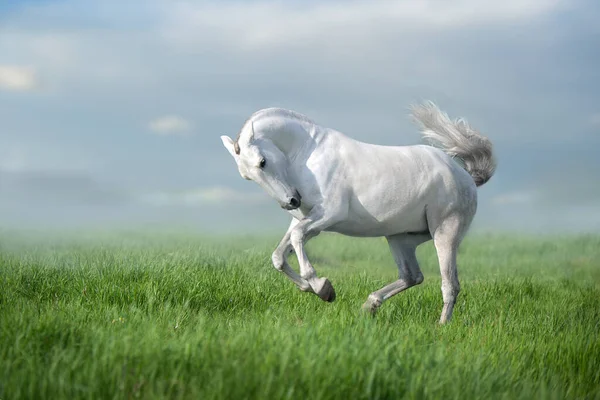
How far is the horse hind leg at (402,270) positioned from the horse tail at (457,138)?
1118mm

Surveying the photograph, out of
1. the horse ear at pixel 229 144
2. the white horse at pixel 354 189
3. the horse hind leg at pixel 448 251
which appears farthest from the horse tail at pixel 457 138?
the horse ear at pixel 229 144

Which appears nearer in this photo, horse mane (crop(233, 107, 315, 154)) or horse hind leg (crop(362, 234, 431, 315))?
horse mane (crop(233, 107, 315, 154))

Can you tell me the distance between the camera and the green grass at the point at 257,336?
358 cm

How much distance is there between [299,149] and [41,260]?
4.07 m

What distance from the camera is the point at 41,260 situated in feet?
27.2

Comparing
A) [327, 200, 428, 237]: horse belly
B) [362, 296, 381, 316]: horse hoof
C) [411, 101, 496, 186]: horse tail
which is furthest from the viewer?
[411, 101, 496, 186]: horse tail

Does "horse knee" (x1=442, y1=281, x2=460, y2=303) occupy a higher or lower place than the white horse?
lower

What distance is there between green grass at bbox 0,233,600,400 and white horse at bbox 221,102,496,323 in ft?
1.76

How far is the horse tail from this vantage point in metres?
7.30

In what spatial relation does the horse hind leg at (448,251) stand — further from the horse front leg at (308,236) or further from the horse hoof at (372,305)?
the horse front leg at (308,236)

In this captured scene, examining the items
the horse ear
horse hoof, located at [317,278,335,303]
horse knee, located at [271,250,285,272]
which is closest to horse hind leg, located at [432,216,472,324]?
horse hoof, located at [317,278,335,303]

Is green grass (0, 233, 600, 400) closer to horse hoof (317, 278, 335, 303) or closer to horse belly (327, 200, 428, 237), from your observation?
horse hoof (317, 278, 335, 303)

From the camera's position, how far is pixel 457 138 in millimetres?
7289

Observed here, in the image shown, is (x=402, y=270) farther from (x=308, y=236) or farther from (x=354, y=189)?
(x=308, y=236)
